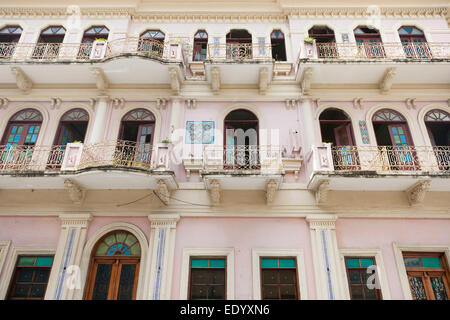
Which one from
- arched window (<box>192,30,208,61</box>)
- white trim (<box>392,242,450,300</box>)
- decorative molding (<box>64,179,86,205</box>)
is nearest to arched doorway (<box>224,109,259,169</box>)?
arched window (<box>192,30,208,61</box>)

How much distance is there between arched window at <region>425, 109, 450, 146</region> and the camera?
9906 millimetres

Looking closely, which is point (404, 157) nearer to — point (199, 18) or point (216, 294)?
point (216, 294)

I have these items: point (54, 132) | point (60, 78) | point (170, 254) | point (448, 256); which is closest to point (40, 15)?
point (60, 78)

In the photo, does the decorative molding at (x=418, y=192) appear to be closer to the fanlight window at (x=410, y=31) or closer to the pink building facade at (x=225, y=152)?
the pink building facade at (x=225, y=152)

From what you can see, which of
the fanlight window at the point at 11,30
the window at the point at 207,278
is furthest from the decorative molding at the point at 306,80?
the fanlight window at the point at 11,30

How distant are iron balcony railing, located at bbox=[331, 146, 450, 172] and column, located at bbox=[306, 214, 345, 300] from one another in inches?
63.7

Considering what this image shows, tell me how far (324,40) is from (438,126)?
4.76 meters

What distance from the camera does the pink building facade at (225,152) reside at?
26.3 feet

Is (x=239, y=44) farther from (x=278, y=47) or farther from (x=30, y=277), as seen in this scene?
(x=30, y=277)

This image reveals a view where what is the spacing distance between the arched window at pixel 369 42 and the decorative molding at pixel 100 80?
830 centimetres

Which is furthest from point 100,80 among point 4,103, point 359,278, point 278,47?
point 359,278

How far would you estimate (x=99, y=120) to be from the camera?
387 inches

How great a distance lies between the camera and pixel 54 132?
32.4 ft
